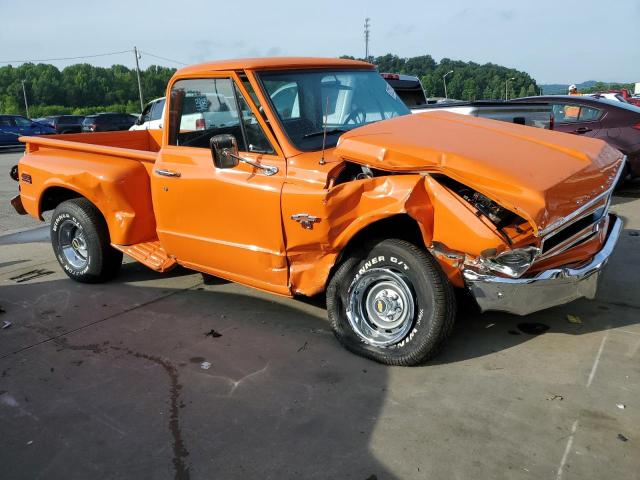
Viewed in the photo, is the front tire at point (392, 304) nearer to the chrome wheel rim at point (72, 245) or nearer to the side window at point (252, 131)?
the side window at point (252, 131)

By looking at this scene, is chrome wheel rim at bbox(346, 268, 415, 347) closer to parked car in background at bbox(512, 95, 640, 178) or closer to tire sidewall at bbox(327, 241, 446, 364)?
tire sidewall at bbox(327, 241, 446, 364)

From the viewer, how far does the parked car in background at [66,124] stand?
2726 centimetres

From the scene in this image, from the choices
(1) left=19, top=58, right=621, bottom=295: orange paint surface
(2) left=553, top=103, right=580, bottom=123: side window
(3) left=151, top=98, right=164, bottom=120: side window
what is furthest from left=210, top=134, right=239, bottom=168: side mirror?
(3) left=151, top=98, right=164, bottom=120: side window

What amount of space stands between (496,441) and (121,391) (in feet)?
7.25

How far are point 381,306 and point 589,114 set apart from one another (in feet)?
22.0

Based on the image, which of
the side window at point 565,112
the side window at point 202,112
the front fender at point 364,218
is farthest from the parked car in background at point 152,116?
the front fender at point 364,218

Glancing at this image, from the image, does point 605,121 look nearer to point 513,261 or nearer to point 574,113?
point 574,113

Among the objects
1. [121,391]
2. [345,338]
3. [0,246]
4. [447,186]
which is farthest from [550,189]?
[0,246]

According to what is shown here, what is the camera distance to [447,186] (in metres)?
3.37

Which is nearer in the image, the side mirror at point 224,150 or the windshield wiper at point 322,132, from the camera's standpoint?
the side mirror at point 224,150

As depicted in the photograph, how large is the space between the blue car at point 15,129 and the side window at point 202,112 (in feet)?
72.7

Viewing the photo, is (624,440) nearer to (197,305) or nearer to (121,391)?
(121,391)

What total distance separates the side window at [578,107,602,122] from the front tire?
6.57m

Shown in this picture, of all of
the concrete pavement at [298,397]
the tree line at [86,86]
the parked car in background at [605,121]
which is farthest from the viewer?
the tree line at [86,86]
